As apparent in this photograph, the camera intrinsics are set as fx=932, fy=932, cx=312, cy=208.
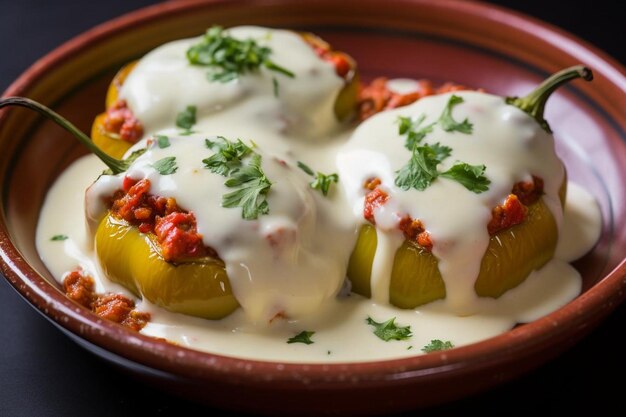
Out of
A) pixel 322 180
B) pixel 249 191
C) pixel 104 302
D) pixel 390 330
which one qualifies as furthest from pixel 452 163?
pixel 104 302

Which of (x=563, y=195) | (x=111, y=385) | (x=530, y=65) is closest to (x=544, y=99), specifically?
(x=563, y=195)

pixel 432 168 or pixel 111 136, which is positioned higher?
pixel 432 168

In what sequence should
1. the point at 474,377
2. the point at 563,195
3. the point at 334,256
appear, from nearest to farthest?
the point at 474,377 → the point at 334,256 → the point at 563,195

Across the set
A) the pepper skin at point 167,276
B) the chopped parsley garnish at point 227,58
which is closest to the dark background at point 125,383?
the pepper skin at point 167,276

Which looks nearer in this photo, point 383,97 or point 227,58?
point 227,58

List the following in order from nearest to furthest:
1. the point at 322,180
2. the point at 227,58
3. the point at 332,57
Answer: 1. the point at 322,180
2. the point at 227,58
3. the point at 332,57

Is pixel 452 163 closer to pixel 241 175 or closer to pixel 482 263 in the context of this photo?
pixel 482 263

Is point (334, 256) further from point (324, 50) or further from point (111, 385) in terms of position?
point (324, 50)
